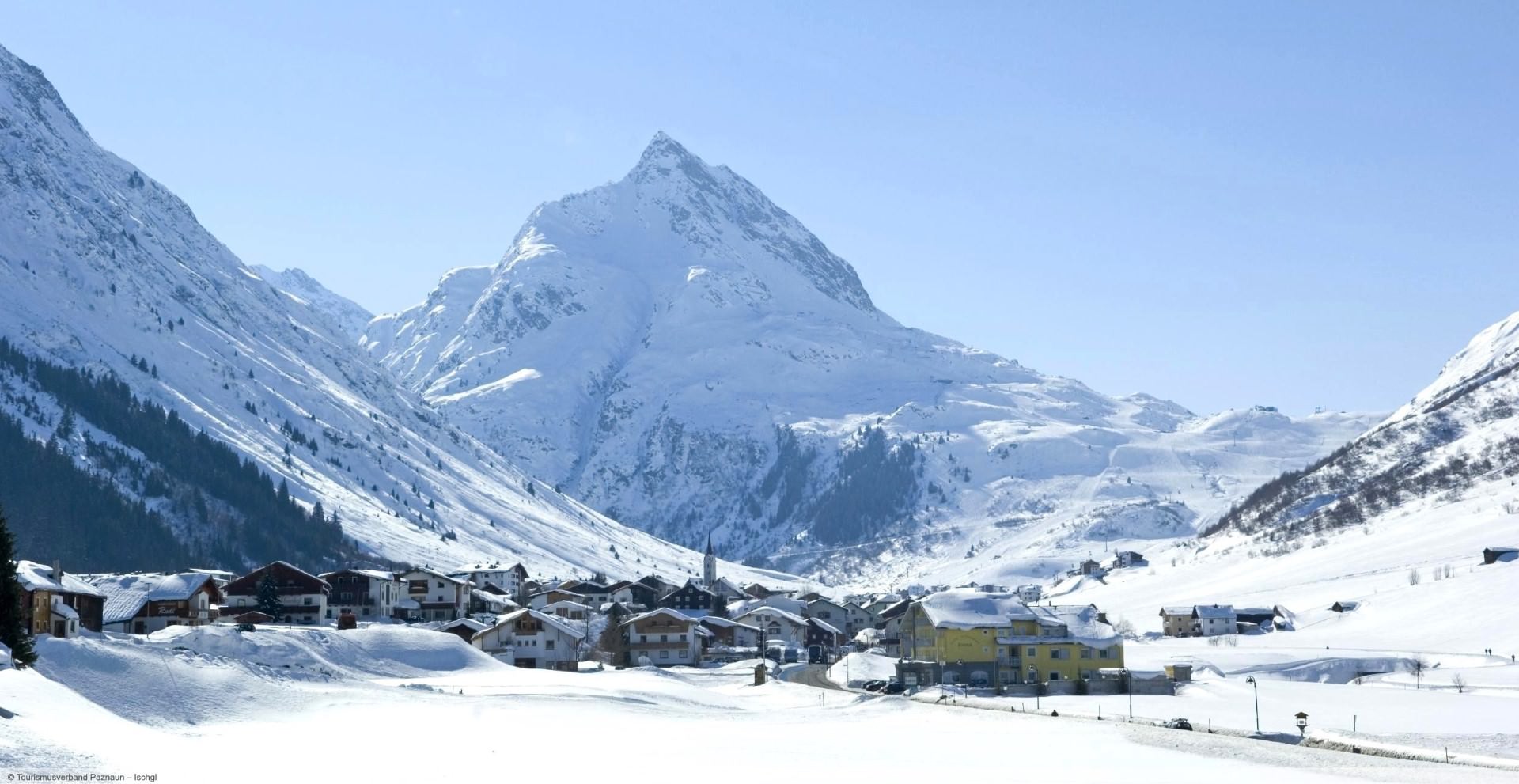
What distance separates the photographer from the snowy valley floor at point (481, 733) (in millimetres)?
55094

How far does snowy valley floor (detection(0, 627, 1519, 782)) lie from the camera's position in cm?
5509

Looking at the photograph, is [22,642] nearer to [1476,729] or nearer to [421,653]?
[421,653]

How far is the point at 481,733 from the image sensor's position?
226 ft

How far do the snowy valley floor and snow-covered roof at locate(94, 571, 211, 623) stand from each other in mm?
30196

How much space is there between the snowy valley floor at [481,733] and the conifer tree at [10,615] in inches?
76.9

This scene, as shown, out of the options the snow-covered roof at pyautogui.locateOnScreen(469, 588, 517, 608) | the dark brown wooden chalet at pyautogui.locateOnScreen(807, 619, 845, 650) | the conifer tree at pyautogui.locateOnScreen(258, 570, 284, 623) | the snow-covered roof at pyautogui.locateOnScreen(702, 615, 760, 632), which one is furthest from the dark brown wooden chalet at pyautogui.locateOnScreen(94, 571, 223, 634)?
the dark brown wooden chalet at pyautogui.locateOnScreen(807, 619, 845, 650)

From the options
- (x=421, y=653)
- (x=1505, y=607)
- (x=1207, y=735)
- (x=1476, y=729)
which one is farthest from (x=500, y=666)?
(x=1505, y=607)

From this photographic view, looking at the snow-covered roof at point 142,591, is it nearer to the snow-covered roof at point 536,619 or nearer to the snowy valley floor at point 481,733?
the snow-covered roof at point 536,619

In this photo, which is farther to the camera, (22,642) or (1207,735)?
(1207,735)

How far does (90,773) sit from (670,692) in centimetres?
5877

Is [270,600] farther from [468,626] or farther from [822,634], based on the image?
A: [822,634]

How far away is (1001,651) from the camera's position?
375 feet

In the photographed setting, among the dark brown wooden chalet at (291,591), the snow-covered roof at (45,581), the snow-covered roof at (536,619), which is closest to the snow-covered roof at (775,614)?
the snow-covered roof at (536,619)

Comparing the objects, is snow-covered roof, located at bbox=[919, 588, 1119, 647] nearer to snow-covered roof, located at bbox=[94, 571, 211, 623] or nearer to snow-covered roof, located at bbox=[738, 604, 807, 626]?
snow-covered roof, located at bbox=[94, 571, 211, 623]
